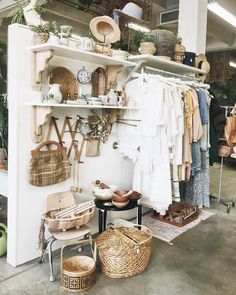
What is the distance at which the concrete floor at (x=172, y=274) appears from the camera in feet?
8.07

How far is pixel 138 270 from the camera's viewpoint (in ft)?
8.73

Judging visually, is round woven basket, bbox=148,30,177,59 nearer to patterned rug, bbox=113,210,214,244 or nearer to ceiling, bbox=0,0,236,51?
patterned rug, bbox=113,210,214,244

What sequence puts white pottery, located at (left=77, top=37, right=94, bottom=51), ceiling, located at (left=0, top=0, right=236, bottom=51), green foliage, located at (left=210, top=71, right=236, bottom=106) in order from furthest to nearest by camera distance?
green foliage, located at (left=210, top=71, right=236, bottom=106), ceiling, located at (left=0, top=0, right=236, bottom=51), white pottery, located at (left=77, top=37, right=94, bottom=51)

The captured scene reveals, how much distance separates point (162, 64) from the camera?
3.71m

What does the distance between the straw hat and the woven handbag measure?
1.19 metres

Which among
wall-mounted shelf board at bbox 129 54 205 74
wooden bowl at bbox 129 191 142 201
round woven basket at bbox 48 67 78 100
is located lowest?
wooden bowl at bbox 129 191 142 201

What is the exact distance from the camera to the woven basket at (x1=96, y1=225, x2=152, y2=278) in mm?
2533

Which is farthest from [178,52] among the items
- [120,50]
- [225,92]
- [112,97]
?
[225,92]

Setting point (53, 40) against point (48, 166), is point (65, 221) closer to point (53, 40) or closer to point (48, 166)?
point (48, 166)

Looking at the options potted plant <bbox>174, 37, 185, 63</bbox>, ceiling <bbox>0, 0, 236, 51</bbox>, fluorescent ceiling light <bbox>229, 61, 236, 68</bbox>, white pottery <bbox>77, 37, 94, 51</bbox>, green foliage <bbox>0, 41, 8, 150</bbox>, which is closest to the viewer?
white pottery <bbox>77, 37, 94, 51</bbox>

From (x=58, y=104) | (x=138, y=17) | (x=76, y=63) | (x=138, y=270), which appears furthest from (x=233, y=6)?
(x=138, y=270)

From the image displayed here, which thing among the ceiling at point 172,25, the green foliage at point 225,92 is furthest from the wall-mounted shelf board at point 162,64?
the green foliage at point 225,92

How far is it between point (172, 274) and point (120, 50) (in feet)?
7.41

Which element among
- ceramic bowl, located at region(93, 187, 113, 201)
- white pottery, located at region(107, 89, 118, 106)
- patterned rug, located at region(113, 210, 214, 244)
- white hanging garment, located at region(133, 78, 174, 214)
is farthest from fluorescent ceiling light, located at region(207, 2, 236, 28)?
ceramic bowl, located at region(93, 187, 113, 201)
